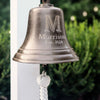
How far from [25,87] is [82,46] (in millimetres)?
1118

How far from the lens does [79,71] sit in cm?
293

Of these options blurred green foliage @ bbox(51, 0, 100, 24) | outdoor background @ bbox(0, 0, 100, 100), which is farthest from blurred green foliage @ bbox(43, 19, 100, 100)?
blurred green foliage @ bbox(51, 0, 100, 24)

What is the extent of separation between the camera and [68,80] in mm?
3029

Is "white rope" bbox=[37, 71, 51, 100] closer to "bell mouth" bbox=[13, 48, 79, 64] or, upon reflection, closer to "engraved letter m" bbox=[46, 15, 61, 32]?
"bell mouth" bbox=[13, 48, 79, 64]

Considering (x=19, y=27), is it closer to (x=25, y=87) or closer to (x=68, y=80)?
(x=25, y=87)

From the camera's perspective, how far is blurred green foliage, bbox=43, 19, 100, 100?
2930 mm

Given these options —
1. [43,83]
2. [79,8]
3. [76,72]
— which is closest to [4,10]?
[79,8]

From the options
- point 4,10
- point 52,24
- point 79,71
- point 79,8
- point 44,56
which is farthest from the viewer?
point 4,10

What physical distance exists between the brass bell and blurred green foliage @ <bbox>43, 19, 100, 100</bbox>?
96cm

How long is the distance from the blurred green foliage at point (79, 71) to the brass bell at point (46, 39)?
96cm

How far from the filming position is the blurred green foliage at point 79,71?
9.61ft

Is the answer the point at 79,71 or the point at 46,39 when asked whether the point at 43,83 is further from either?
the point at 79,71

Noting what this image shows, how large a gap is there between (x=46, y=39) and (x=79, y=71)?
116 centimetres

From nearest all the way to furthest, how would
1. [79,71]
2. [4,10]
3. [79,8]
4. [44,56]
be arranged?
[44,56], [79,71], [79,8], [4,10]
